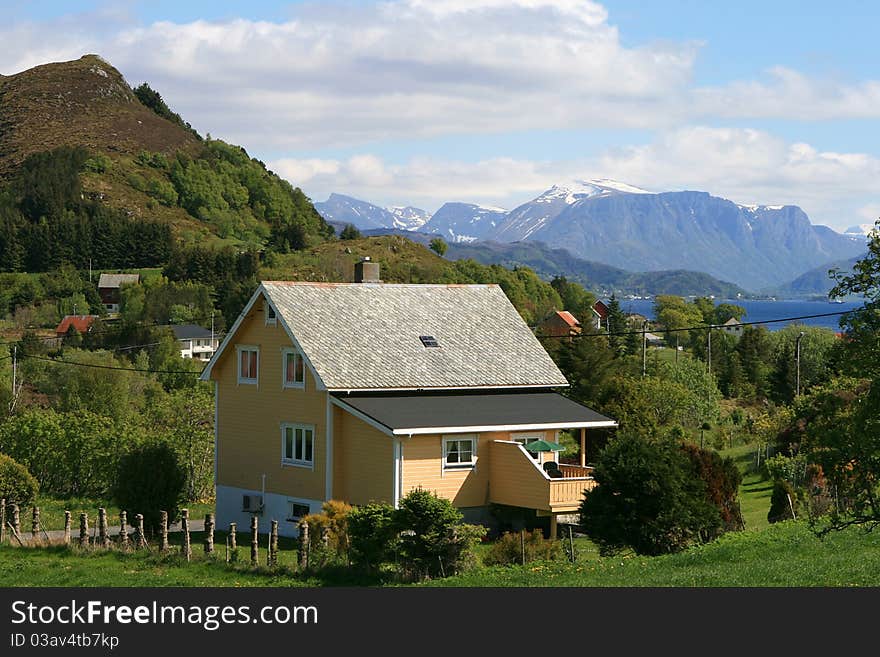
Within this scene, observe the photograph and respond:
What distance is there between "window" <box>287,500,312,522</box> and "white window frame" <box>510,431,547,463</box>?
6668 millimetres

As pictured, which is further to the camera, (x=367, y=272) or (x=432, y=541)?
(x=367, y=272)

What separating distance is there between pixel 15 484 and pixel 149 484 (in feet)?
21.4

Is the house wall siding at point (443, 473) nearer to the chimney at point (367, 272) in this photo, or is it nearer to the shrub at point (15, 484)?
the chimney at point (367, 272)

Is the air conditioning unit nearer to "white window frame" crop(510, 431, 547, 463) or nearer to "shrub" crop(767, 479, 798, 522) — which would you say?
"white window frame" crop(510, 431, 547, 463)

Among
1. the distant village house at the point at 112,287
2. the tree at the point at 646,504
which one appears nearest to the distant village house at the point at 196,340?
the distant village house at the point at 112,287

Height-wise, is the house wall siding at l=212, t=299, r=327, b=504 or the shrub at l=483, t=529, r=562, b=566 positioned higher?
the house wall siding at l=212, t=299, r=327, b=504

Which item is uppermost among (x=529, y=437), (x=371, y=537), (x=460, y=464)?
(x=529, y=437)

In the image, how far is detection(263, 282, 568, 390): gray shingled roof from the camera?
37.5 m

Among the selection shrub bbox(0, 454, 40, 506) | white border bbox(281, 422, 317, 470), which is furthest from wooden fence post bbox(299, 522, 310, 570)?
shrub bbox(0, 454, 40, 506)

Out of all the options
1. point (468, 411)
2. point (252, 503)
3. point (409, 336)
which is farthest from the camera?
point (409, 336)

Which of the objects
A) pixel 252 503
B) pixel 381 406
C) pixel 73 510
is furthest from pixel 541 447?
pixel 73 510

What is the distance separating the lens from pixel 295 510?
37.9 m

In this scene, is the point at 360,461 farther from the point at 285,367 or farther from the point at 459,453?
the point at 285,367
